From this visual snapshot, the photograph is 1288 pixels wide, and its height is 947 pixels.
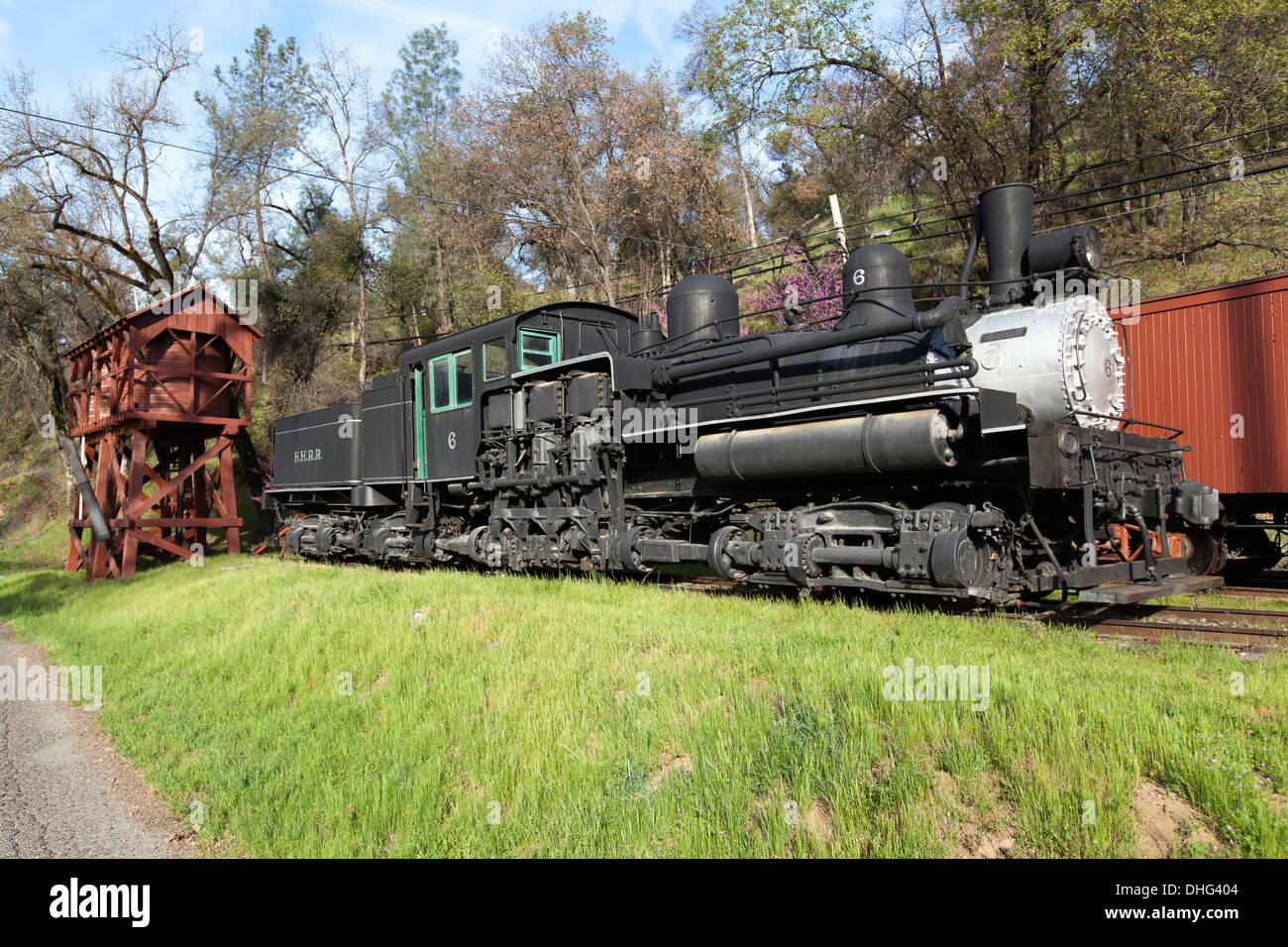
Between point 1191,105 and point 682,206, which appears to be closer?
point 1191,105

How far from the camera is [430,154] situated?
34906mm

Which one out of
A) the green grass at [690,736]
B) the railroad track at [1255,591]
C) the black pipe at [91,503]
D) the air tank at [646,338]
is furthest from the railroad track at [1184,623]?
the black pipe at [91,503]

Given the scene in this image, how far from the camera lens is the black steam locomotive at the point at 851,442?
7270mm

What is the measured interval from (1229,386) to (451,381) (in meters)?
11.3

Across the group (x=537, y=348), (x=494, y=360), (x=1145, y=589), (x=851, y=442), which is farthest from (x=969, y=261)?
(x=494, y=360)

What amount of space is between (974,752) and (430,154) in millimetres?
36519

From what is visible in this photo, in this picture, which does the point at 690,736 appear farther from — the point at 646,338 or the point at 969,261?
the point at 646,338

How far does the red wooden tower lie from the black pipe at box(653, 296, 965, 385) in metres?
14.1

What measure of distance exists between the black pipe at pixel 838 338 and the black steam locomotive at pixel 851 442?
1.0 inches

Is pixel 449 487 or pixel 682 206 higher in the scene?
pixel 682 206

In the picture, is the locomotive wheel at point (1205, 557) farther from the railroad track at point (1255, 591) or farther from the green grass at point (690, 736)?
the green grass at point (690, 736)

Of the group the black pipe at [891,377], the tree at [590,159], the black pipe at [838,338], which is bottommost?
the black pipe at [891,377]
